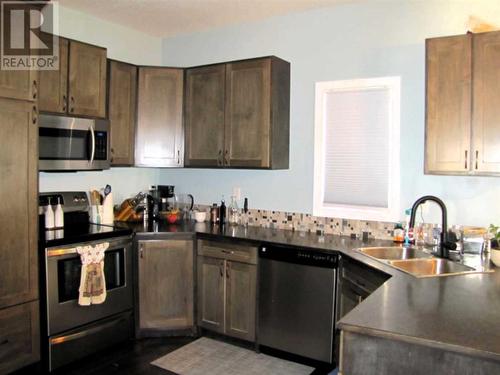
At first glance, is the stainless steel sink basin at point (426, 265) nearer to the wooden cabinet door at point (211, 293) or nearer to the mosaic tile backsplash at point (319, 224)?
the mosaic tile backsplash at point (319, 224)

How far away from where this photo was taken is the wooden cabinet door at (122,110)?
393cm

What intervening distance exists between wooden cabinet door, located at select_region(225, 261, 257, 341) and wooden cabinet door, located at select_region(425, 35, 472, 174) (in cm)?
156

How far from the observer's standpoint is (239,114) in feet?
12.5

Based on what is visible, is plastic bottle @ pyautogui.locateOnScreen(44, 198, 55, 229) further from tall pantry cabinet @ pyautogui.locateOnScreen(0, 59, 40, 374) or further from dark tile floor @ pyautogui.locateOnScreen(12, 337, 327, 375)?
dark tile floor @ pyautogui.locateOnScreen(12, 337, 327, 375)

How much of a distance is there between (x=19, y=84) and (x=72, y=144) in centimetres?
71

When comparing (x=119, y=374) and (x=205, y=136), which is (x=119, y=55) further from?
(x=119, y=374)

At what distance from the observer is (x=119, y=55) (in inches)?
171

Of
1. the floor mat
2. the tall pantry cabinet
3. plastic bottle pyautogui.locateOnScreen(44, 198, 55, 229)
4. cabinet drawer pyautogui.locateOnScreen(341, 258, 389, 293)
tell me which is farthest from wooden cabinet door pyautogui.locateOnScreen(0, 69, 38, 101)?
cabinet drawer pyautogui.locateOnScreen(341, 258, 389, 293)

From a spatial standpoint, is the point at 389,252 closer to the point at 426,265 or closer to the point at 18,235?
the point at 426,265

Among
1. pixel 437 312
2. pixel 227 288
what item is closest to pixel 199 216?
pixel 227 288

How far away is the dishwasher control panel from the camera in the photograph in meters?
3.09

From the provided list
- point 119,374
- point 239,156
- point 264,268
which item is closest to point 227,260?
point 264,268

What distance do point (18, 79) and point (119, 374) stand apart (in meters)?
2.14

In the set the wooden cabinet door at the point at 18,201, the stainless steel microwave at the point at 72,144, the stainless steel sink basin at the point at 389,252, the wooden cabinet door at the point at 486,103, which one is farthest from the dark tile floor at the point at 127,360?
the wooden cabinet door at the point at 486,103
